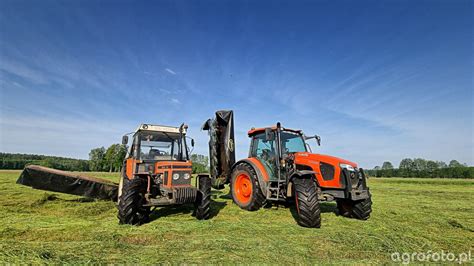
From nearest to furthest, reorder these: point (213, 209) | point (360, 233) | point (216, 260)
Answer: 1. point (216, 260)
2. point (360, 233)
3. point (213, 209)

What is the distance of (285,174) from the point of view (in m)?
5.98

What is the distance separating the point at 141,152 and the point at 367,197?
5.41m

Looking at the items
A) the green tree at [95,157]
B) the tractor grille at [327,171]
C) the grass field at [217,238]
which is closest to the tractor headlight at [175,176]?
the grass field at [217,238]

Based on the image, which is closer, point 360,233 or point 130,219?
point 360,233

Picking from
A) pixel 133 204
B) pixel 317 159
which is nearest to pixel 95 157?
pixel 133 204

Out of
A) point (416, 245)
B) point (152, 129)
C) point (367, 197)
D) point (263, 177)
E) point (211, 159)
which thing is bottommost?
point (416, 245)

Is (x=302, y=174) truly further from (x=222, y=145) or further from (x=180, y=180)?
(x=222, y=145)

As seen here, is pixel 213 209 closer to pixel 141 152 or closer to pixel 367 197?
pixel 141 152

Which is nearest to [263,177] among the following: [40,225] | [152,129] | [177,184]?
[177,184]

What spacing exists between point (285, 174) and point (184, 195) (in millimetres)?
2519

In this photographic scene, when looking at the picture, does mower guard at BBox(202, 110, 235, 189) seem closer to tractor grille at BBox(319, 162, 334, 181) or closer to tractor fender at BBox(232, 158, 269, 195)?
tractor fender at BBox(232, 158, 269, 195)

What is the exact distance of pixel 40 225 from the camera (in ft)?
14.5

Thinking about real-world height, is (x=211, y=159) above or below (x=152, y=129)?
below

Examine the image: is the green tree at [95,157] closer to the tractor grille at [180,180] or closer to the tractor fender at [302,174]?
the tractor grille at [180,180]
